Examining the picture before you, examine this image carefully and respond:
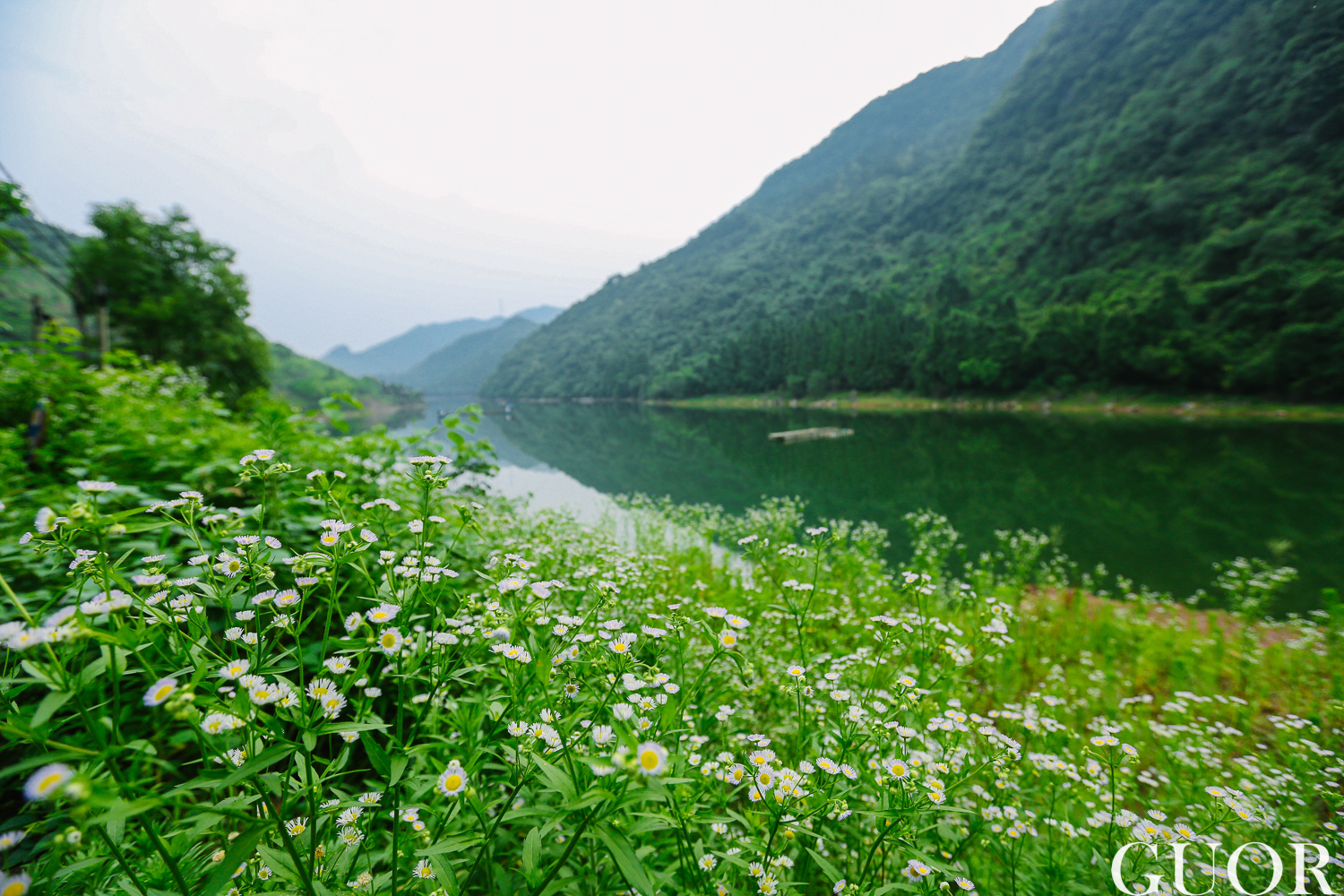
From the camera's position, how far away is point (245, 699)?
1.18 m

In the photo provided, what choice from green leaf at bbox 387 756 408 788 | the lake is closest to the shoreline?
the lake

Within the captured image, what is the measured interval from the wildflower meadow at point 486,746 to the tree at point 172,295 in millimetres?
28689

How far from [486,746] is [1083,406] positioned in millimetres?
56558

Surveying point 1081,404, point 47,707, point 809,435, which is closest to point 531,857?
point 47,707

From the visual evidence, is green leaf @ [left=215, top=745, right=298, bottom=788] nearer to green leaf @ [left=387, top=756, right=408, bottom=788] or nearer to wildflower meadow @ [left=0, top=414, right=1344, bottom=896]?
wildflower meadow @ [left=0, top=414, right=1344, bottom=896]

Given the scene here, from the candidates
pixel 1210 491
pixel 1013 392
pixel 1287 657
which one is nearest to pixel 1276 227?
pixel 1013 392

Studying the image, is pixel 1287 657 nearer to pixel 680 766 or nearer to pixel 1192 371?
pixel 680 766

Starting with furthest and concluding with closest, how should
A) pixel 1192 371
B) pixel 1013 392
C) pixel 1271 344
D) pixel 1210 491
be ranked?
1. pixel 1013 392
2. pixel 1192 371
3. pixel 1271 344
4. pixel 1210 491

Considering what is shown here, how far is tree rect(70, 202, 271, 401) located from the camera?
76.5ft

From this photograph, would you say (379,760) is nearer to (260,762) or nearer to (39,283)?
(260,762)

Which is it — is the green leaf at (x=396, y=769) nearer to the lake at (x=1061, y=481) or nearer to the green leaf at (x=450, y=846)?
the green leaf at (x=450, y=846)

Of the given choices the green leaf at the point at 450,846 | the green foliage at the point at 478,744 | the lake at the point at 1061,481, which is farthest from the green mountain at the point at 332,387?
the green leaf at the point at 450,846

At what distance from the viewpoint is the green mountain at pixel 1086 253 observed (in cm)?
3788

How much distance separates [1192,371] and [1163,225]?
26.0 m
